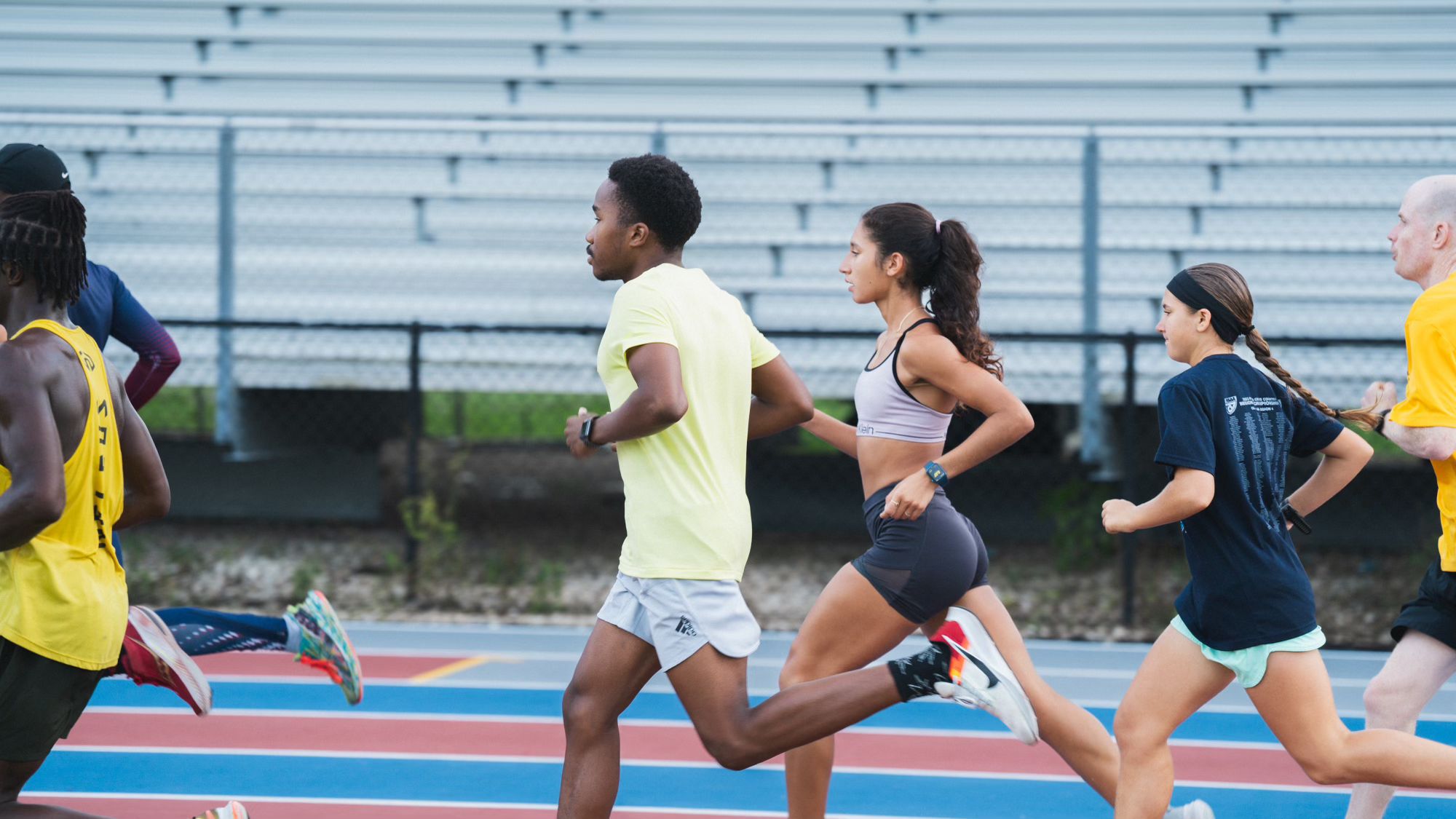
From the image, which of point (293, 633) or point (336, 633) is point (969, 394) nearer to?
point (336, 633)

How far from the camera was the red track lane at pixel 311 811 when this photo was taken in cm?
447

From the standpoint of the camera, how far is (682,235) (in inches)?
137

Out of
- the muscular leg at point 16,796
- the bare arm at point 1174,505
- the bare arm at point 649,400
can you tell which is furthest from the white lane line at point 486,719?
the bare arm at point 649,400

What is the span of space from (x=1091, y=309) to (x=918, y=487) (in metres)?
5.54

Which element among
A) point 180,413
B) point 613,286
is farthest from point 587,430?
point 180,413

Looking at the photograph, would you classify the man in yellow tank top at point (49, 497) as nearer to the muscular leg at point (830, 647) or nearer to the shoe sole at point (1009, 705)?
the muscular leg at point (830, 647)

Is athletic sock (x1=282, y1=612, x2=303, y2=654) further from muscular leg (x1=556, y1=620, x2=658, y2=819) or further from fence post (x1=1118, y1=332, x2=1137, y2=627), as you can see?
fence post (x1=1118, y1=332, x2=1137, y2=627)

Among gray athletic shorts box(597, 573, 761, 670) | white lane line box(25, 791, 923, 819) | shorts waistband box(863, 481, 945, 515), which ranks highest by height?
shorts waistband box(863, 481, 945, 515)

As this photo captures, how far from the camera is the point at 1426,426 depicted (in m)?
3.50

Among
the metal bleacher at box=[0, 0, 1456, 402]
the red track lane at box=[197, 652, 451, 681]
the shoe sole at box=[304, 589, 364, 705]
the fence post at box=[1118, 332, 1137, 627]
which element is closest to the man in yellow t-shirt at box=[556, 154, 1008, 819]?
the shoe sole at box=[304, 589, 364, 705]

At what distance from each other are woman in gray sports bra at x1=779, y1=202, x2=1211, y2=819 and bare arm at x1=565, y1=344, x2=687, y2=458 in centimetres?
85

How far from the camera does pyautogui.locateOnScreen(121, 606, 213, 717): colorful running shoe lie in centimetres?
355

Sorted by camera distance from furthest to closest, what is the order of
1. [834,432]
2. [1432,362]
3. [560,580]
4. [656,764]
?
[560,580], [656,764], [834,432], [1432,362]

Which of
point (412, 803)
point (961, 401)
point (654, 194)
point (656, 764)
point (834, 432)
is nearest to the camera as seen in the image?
point (654, 194)
